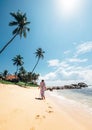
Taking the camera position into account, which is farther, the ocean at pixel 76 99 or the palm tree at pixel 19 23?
the palm tree at pixel 19 23

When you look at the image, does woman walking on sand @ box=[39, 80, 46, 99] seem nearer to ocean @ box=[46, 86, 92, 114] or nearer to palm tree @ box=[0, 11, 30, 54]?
ocean @ box=[46, 86, 92, 114]

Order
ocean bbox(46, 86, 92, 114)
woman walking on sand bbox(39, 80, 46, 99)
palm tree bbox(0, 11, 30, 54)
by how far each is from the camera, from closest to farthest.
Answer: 1. ocean bbox(46, 86, 92, 114)
2. woman walking on sand bbox(39, 80, 46, 99)
3. palm tree bbox(0, 11, 30, 54)

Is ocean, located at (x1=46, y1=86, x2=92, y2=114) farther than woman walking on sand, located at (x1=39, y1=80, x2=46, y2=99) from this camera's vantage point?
No

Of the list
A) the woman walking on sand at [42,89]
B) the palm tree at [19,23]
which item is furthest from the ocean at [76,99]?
the palm tree at [19,23]

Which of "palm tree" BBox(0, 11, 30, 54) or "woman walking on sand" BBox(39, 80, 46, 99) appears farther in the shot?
"palm tree" BBox(0, 11, 30, 54)

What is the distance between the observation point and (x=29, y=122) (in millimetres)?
5270

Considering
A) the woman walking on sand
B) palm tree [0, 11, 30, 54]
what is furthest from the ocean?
palm tree [0, 11, 30, 54]

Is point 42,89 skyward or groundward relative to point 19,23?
groundward

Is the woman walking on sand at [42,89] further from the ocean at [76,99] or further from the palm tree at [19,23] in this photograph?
the palm tree at [19,23]

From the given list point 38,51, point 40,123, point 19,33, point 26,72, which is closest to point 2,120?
point 40,123

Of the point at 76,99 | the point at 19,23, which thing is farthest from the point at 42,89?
the point at 19,23

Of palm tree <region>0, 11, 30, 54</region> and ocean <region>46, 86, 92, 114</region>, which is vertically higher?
palm tree <region>0, 11, 30, 54</region>

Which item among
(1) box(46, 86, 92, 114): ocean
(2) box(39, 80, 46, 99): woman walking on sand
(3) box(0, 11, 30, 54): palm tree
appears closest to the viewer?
(1) box(46, 86, 92, 114): ocean

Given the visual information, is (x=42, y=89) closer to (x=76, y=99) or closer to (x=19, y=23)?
(x=76, y=99)
